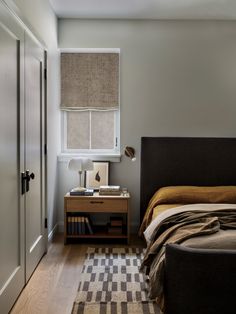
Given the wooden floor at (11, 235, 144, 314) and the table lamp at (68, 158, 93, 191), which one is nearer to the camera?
the wooden floor at (11, 235, 144, 314)

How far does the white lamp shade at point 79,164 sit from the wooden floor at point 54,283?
0.87 metres

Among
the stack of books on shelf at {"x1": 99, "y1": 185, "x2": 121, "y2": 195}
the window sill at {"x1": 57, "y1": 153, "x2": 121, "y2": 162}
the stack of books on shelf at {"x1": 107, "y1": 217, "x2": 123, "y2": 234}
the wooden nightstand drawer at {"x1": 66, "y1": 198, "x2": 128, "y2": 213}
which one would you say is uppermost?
the window sill at {"x1": 57, "y1": 153, "x2": 121, "y2": 162}

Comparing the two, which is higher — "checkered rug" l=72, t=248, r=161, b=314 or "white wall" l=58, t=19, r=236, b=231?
"white wall" l=58, t=19, r=236, b=231

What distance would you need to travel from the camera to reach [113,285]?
9.34 feet

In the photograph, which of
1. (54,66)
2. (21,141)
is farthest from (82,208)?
(54,66)

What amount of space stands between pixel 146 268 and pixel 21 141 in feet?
4.92

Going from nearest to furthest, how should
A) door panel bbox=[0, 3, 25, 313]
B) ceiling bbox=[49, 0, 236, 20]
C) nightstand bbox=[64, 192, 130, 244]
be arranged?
door panel bbox=[0, 3, 25, 313], ceiling bbox=[49, 0, 236, 20], nightstand bbox=[64, 192, 130, 244]

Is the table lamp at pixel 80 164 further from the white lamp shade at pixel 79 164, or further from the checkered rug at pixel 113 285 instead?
the checkered rug at pixel 113 285

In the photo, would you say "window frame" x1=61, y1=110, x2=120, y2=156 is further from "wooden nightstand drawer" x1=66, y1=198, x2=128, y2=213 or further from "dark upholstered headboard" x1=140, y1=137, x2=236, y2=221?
"wooden nightstand drawer" x1=66, y1=198, x2=128, y2=213

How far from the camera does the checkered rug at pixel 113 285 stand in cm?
248

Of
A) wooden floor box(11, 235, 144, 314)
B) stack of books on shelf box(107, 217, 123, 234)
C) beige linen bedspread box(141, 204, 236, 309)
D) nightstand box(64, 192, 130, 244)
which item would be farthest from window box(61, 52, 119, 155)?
beige linen bedspread box(141, 204, 236, 309)

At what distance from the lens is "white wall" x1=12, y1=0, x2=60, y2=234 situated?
3321mm

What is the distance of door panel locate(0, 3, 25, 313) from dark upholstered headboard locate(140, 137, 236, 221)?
6.32ft

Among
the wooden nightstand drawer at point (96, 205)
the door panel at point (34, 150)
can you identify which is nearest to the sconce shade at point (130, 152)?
the wooden nightstand drawer at point (96, 205)
